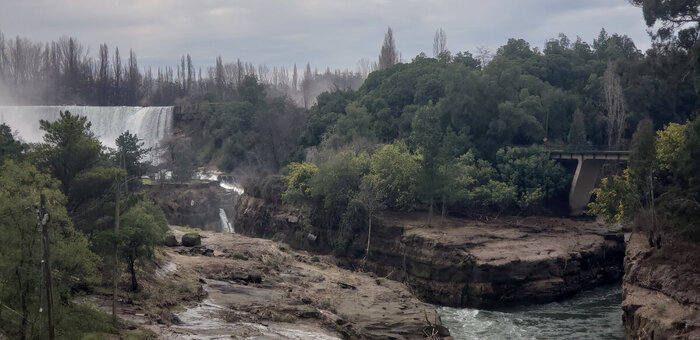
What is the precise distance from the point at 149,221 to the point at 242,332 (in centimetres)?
720

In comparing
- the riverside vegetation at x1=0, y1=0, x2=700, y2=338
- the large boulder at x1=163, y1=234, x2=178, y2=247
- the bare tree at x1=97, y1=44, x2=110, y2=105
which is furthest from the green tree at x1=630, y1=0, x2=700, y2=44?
the bare tree at x1=97, y1=44, x2=110, y2=105

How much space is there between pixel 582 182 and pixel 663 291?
27906 mm

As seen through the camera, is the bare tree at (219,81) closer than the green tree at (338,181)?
No

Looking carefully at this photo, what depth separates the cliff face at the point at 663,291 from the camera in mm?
29516

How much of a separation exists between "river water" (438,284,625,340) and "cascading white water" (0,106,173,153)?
73279 millimetres

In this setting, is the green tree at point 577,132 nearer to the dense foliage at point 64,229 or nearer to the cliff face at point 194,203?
the cliff face at point 194,203

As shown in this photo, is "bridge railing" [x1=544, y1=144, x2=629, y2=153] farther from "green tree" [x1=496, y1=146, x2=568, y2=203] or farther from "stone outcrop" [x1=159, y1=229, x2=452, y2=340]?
"stone outcrop" [x1=159, y1=229, x2=452, y2=340]

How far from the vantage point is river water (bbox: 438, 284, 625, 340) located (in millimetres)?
36562

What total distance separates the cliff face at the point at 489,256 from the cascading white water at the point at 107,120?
5556 centimetres

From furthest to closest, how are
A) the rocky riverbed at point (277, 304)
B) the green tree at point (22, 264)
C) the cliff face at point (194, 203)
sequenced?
the cliff face at point (194, 203), the rocky riverbed at point (277, 304), the green tree at point (22, 264)

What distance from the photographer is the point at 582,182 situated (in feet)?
199

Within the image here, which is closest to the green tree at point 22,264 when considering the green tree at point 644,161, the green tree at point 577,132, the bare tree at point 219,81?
the green tree at point 644,161

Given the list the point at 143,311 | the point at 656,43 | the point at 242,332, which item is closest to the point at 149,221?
the point at 143,311

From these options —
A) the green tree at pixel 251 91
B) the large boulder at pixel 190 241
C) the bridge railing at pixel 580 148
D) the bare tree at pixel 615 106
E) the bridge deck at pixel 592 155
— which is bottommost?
the large boulder at pixel 190 241
